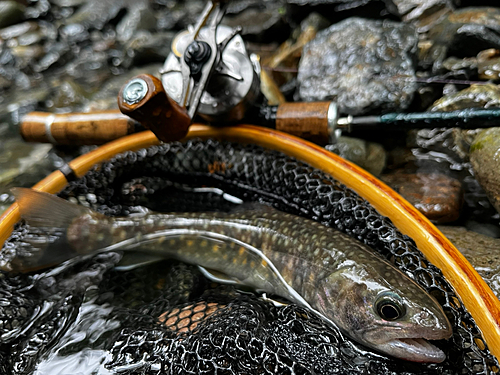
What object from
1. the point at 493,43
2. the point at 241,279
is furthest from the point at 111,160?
the point at 493,43

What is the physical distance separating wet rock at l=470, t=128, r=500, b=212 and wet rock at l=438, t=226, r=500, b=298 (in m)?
0.25

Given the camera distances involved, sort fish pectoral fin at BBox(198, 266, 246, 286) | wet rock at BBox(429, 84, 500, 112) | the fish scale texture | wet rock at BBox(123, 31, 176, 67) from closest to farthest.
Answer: the fish scale texture → fish pectoral fin at BBox(198, 266, 246, 286) → wet rock at BBox(429, 84, 500, 112) → wet rock at BBox(123, 31, 176, 67)

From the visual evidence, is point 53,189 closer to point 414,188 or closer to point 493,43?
point 414,188

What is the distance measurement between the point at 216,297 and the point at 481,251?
146 cm

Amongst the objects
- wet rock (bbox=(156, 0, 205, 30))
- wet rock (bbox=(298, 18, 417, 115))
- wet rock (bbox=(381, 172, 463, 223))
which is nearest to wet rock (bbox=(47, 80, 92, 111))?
wet rock (bbox=(156, 0, 205, 30))

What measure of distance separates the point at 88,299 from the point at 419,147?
8.58 feet

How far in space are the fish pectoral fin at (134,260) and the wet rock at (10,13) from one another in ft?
18.8

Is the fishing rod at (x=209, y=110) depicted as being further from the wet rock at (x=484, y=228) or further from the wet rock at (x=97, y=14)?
the wet rock at (x=97, y=14)

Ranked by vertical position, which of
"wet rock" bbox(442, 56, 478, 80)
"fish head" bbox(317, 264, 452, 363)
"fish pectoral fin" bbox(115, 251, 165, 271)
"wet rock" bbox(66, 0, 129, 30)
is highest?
"wet rock" bbox(66, 0, 129, 30)

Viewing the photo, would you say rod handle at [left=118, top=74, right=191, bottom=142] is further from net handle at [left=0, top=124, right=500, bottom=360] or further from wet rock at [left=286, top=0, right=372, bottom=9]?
wet rock at [left=286, top=0, right=372, bottom=9]

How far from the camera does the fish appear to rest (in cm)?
146

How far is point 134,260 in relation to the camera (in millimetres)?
2135

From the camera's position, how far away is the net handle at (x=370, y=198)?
4.46ft

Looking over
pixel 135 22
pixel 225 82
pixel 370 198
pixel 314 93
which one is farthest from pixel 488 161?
pixel 135 22
